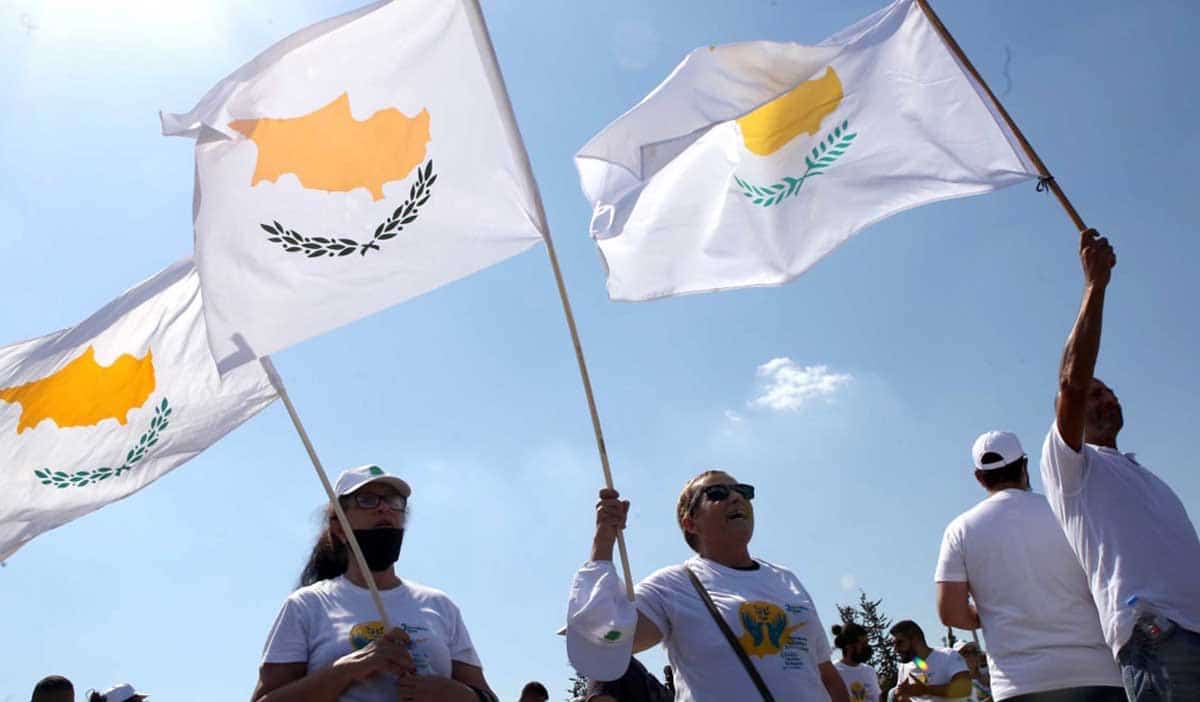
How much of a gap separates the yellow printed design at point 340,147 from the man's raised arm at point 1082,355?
2.60 metres

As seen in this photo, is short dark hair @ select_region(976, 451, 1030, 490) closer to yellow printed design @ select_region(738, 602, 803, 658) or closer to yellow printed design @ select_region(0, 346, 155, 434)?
yellow printed design @ select_region(738, 602, 803, 658)

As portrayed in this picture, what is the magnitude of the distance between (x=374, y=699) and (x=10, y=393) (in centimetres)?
303

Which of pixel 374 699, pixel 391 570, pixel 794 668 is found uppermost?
pixel 391 570

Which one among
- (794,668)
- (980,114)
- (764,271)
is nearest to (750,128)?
(764,271)

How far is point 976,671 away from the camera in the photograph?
8664 mm

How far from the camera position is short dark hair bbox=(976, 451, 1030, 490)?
4680 mm

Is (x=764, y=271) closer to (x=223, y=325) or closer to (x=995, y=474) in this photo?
(x=995, y=474)

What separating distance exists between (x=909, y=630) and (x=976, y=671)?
879 millimetres

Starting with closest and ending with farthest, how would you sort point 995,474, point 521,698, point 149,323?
point 995,474, point 149,323, point 521,698

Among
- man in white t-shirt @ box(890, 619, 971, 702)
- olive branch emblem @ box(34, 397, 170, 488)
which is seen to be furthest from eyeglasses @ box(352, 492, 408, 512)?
A: man in white t-shirt @ box(890, 619, 971, 702)

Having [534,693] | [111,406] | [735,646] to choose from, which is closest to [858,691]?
[534,693]

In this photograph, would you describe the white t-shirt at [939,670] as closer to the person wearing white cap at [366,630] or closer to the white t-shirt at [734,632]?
the white t-shirt at [734,632]

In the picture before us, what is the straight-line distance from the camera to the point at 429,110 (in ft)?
14.1

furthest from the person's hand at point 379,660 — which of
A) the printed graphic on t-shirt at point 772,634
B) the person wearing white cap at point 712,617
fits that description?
the printed graphic on t-shirt at point 772,634
